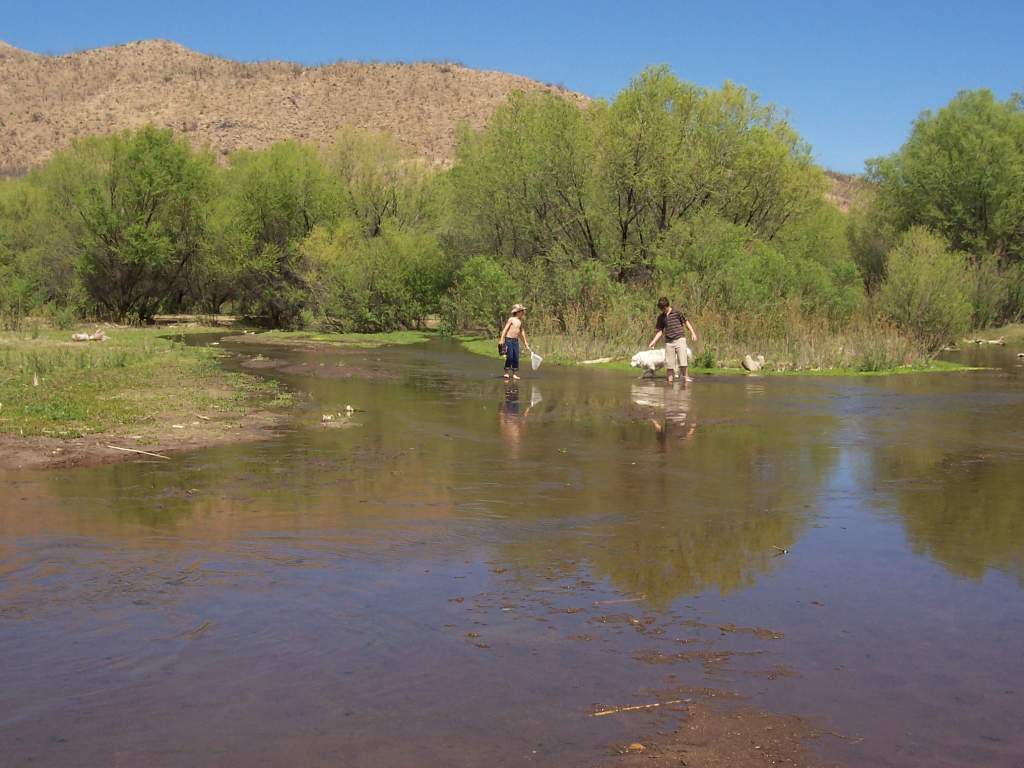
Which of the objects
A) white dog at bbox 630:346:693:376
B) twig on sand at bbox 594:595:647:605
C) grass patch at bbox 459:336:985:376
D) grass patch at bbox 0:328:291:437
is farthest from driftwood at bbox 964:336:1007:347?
twig on sand at bbox 594:595:647:605

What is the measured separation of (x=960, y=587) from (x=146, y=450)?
33.4 feet

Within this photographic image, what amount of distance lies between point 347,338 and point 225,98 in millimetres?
78194

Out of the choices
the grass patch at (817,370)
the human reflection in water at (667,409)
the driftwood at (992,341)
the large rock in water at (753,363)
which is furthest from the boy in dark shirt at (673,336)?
the driftwood at (992,341)

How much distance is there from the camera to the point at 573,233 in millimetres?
41750

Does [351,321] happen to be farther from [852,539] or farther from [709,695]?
[709,695]

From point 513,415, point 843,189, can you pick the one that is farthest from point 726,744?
point 843,189

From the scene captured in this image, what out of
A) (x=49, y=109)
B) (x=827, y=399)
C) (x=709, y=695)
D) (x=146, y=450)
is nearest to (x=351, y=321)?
(x=827, y=399)

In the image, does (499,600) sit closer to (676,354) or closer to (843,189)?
(676,354)

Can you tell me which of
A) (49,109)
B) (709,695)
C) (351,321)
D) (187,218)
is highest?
(49,109)

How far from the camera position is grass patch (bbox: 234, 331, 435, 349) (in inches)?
1663

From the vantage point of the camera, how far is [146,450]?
13.5 meters

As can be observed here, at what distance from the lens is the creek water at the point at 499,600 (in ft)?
17.3

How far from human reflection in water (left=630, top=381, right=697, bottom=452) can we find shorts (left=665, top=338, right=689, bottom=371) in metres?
0.51

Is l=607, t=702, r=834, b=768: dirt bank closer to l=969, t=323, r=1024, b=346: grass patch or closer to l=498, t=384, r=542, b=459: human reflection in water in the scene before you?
l=498, t=384, r=542, b=459: human reflection in water
